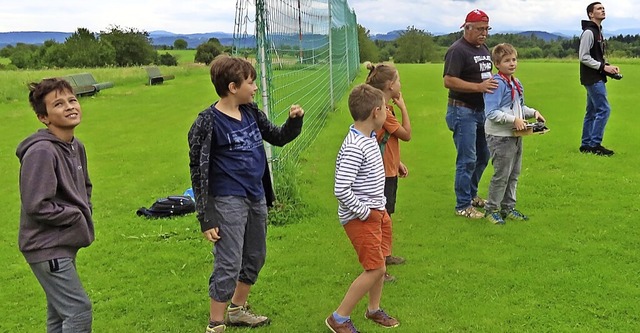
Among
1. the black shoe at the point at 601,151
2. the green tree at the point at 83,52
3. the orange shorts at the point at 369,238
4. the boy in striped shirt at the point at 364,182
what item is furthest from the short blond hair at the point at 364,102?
the green tree at the point at 83,52

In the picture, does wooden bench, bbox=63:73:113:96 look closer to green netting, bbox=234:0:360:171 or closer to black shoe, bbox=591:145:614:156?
green netting, bbox=234:0:360:171

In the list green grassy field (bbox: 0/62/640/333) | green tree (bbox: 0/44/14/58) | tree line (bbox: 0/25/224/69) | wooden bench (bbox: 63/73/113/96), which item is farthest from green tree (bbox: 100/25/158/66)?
green grassy field (bbox: 0/62/640/333)

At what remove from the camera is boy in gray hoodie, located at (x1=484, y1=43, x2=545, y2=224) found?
512 cm

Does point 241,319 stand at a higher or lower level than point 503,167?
lower

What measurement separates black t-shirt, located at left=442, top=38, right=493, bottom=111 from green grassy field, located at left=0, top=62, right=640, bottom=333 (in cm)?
120

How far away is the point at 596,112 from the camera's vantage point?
8.15 m

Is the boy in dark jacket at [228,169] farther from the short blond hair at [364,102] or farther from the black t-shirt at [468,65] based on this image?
the black t-shirt at [468,65]

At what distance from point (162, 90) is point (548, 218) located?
63.0ft

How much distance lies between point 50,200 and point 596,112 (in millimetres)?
7501

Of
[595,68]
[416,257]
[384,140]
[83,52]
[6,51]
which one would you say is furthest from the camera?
[6,51]

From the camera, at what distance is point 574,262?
4602 mm

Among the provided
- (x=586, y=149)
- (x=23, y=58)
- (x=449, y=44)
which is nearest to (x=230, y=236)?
(x=586, y=149)

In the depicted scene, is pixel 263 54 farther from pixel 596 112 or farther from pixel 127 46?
pixel 127 46

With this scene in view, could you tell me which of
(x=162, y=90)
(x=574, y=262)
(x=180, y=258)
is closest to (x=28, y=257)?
(x=180, y=258)
